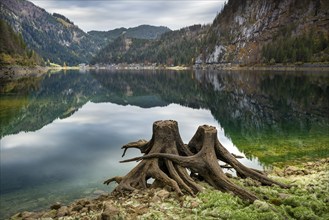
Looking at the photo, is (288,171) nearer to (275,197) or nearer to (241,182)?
(241,182)

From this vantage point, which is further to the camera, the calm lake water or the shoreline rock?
the calm lake water

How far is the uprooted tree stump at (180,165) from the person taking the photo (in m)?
15.0

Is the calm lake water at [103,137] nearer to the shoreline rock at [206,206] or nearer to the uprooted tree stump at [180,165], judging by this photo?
the uprooted tree stump at [180,165]

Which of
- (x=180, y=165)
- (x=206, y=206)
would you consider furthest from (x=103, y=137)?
(x=206, y=206)

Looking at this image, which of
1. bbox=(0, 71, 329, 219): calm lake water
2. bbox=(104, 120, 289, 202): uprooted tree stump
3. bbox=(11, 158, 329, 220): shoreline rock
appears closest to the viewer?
bbox=(11, 158, 329, 220): shoreline rock

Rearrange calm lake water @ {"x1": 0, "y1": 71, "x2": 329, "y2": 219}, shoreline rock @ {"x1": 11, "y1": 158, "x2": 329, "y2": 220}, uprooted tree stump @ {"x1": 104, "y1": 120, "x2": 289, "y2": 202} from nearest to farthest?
shoreline rock @ {"x1": 11, "y1": 158, "x2": 329, "y2": 220}, uprooted tree stump @ {"x1": 104, "y1": 120, "x2": 289, "y2": 202}, calm lake water @ {"x1": 0, "y1": 71, "x2": 329, "y2": 219}

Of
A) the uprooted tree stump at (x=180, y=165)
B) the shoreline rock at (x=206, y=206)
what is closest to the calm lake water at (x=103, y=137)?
the uprooted tree stump at (x=180, y=165)

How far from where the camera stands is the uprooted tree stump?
15.0m

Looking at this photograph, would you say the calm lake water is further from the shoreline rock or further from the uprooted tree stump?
the shoreline rock

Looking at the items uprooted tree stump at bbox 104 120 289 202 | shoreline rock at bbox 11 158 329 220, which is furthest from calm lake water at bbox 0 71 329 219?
shoreline rock at bbox 11 158 329 220

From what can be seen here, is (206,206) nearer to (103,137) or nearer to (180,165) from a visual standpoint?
(180,165)

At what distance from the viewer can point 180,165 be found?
15.9 metres

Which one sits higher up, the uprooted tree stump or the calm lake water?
the uprooted tree stump

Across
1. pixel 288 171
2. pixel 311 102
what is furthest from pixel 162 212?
pixel 311 102
